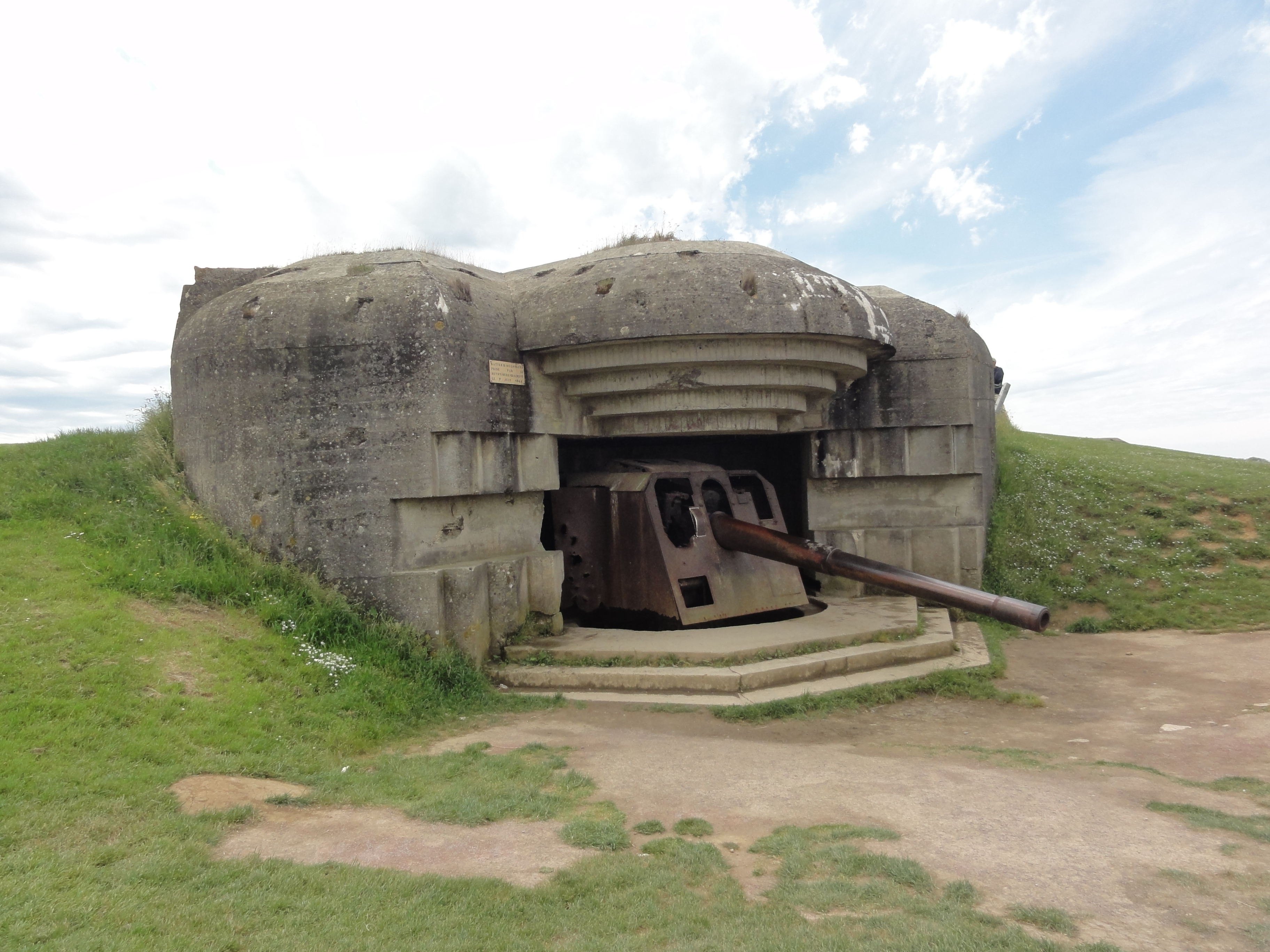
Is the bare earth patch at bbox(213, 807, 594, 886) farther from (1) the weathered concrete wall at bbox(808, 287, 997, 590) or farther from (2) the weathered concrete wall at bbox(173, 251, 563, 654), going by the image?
(1) the weathered concrete wall at bbox(808, 287, 997, 590)

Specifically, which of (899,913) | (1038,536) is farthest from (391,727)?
(1038,536)

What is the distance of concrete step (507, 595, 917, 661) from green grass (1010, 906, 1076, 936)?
139 inches

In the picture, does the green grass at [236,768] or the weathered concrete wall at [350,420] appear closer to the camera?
the green grass at [236,768]

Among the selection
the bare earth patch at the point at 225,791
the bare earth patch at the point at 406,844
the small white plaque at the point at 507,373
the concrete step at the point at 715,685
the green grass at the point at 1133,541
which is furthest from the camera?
the green grass at the point at 1133,541

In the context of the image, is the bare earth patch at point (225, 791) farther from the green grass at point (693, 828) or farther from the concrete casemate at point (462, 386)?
the concrete casemate at point (462, 386)

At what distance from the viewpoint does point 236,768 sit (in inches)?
162

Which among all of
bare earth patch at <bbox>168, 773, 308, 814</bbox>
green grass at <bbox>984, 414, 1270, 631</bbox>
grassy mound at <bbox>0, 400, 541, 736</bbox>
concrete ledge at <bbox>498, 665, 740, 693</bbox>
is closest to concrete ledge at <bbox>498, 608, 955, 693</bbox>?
concrete ledge at <bbox>498, 665, 740, 693</bbox>

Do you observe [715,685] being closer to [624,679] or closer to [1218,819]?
[624,679]

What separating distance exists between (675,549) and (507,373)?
6.74ft

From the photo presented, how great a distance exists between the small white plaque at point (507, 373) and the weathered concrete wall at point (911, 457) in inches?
128

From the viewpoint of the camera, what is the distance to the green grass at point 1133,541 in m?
8.46

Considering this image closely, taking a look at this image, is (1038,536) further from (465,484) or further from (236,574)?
(236,574)

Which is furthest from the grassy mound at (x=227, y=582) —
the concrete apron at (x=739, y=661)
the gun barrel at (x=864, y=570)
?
the gun barrel at (x=864, y=570)

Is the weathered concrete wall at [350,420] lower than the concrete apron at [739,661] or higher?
higher
